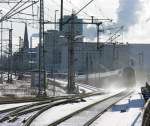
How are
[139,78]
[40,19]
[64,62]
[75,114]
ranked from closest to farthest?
[75,114] < [40,19] < [139,78] < [64,62]

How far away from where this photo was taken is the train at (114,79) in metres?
88.6

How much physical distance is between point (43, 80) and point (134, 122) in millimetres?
32574

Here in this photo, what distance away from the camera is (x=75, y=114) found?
104 feet

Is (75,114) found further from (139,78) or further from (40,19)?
(139,78)

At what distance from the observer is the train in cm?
8862

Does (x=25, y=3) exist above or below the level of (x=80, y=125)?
above

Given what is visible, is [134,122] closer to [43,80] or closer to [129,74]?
[43,80]

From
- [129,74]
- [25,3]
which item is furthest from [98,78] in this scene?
[25,3]

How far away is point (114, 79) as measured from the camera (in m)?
97.8

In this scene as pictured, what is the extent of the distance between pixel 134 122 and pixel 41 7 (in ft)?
97.3

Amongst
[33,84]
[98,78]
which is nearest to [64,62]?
[98,78]

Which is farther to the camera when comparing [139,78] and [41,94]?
[139,78]

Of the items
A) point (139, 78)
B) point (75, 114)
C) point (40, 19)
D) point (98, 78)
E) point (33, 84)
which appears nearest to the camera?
point (75, 114)

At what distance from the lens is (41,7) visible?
5241 centimetres
